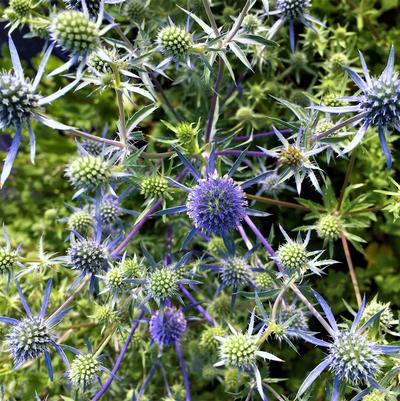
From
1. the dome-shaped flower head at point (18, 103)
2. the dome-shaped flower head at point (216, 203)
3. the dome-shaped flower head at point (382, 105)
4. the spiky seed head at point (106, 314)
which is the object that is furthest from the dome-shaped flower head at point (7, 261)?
the dome-shaped flower head at point (382, 105)

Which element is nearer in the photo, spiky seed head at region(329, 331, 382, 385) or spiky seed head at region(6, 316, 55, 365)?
spiky seed head at region(329, 331, 382, 385)

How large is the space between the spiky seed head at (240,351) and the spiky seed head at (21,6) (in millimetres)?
1962

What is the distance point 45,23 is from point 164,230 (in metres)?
1.59

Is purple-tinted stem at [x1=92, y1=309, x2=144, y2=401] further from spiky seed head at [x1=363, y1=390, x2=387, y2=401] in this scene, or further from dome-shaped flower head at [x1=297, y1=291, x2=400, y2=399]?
spiky seed head at [x1=363, y1=390, x2=387, y2=401]

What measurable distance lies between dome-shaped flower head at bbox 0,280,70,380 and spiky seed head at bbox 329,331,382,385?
1223 mm

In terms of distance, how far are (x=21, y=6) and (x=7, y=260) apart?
1326 millimetres

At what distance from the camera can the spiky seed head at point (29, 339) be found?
2016 mm

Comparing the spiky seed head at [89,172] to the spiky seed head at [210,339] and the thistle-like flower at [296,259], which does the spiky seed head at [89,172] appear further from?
the spiky seed head at [210,339]

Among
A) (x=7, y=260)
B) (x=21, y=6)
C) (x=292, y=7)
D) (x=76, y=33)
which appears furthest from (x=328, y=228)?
(x=21, y=6)

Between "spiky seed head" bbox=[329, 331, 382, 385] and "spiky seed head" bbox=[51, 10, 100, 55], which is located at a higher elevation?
"spiky seed head" bbox=[51, 10, 100, 55]

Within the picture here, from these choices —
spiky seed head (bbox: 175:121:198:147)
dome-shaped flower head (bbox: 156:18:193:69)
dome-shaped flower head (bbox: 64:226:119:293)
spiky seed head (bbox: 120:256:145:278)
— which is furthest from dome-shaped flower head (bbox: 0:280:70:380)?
dome-shaped flower head (bbox: 156:18:193:69)

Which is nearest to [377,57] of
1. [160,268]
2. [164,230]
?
[164,230]

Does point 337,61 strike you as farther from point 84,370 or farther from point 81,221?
point 84,370

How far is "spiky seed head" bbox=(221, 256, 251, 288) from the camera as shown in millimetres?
2215
